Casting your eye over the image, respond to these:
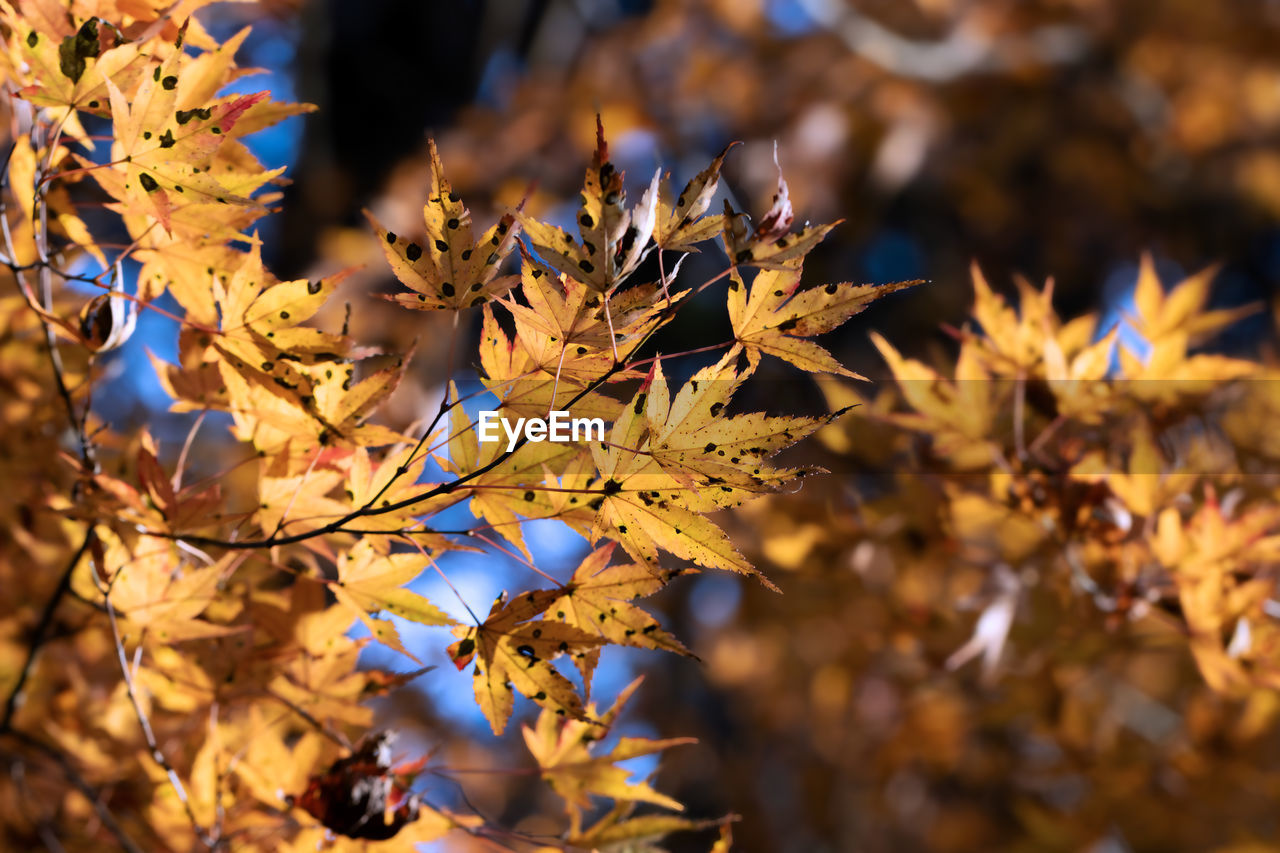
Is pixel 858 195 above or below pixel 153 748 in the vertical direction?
below

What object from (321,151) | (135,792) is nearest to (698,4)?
(321,151)

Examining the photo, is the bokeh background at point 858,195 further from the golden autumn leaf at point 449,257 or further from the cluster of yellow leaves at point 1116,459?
the golden autumn leaf at point 449,257

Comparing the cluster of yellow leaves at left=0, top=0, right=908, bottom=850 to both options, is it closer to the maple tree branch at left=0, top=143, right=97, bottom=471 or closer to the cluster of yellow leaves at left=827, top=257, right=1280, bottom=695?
the maple tree branch at left=0, top=143, right=97, bottom=471

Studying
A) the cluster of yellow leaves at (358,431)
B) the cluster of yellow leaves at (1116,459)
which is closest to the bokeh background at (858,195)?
the cluster of yellow leaves at (1116,459)

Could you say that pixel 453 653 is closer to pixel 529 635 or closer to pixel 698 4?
pixel 529 635

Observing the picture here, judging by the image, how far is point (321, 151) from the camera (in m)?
2.37

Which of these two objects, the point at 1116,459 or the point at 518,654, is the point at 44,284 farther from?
the point at 1116,459

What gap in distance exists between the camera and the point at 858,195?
373 centimetres

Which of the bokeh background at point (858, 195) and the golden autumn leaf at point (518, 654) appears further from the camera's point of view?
the bokeh background at point (858, 195)

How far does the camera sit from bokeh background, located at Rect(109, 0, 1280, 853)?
7.04ft

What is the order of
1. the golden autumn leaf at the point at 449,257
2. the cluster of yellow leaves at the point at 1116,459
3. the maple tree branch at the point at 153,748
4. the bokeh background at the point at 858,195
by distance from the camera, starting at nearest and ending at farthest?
1. the golden autumn leaf at the point at 449,257
2. the maple tree branch at the point at 153,748
3. the cluster of yellow leaves at the point at 1116,459
4. the bokeh background at the point at 858,195

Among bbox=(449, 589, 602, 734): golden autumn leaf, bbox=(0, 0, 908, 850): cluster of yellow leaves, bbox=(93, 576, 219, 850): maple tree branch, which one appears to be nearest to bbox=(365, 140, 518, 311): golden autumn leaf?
bbox=(0, 0, 908, 850): cluster of yellow leaves

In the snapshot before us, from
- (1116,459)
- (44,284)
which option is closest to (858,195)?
(1116,459)

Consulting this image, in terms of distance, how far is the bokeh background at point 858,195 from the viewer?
2146mm
